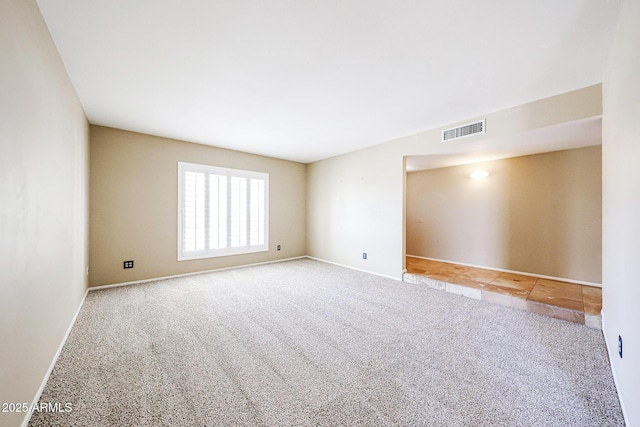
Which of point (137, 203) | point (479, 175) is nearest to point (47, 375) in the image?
point (137, 203)

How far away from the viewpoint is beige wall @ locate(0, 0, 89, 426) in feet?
4.02

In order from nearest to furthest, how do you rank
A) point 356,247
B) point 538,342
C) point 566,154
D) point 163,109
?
point 538,342 → point 163,109 → point 566,154 → point 356,247

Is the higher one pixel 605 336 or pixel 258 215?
pixel 258 215

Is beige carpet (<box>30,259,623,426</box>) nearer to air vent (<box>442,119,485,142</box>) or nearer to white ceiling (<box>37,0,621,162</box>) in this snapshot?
air vent (<box>442,119,485,142</box>)

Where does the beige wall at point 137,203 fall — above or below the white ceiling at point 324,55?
below

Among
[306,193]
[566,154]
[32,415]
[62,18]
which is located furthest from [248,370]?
[566,154]

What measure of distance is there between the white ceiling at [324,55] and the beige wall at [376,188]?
22cm

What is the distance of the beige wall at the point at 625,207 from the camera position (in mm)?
1306

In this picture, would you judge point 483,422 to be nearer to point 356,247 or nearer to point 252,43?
point 252,43

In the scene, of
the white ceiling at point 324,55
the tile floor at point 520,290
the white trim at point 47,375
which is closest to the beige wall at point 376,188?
the white ceiling at point 324,55

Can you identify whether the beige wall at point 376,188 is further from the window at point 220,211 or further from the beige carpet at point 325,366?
the beige carpet at point 325,366

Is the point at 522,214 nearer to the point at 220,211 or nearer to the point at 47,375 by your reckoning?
the point at 220,211

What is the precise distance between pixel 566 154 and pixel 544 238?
4.64ft

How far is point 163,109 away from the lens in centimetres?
320
